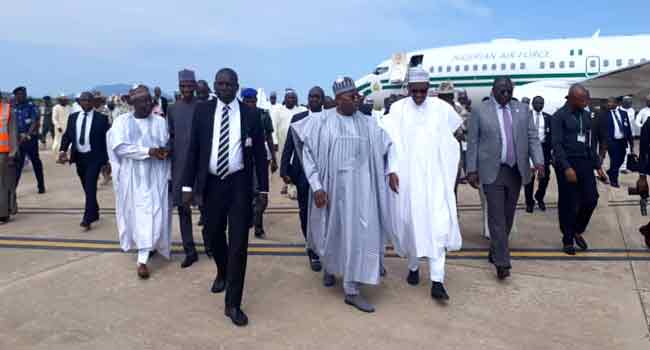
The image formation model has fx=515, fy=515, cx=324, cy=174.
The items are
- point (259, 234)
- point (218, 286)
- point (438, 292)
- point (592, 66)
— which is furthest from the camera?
point (592, 66)

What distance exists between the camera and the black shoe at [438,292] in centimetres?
406

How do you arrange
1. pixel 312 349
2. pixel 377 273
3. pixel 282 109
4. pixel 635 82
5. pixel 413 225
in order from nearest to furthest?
pixel 312 349 → pixel 377 273 → pixel 413 225 → pixel 282 109 → pixel 635 82

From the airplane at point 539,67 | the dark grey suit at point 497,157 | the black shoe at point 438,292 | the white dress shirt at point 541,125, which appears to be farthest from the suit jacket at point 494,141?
the airplane at point 539,67

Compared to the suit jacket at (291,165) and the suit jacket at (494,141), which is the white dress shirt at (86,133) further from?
the suit jacket at (494,141)

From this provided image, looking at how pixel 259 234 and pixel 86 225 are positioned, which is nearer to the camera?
pixel 259 234

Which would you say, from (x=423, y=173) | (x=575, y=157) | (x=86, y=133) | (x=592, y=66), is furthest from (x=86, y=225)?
(x=592, y=66)

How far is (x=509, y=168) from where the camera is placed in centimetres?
468

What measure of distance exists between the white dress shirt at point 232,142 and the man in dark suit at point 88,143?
3459mm

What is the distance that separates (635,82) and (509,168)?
54.2 ft

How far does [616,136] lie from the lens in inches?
379

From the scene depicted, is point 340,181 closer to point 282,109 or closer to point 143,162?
point 143,162

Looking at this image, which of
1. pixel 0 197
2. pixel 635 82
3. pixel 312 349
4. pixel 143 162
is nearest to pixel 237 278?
pixel 312 349

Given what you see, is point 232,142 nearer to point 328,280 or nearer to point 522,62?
point 328,280

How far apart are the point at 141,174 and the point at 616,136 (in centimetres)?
864
